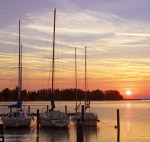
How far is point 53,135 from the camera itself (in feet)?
123

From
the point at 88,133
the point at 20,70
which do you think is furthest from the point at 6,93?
the point at 88,133

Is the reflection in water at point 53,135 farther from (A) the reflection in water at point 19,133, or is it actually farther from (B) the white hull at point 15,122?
(B) the white hull at point 15,122

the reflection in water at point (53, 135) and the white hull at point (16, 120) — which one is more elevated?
the white hull at point (16, 120)

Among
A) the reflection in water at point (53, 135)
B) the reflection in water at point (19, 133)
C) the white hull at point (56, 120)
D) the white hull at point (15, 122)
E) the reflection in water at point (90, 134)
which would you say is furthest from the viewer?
the white hull at point (15, 122)

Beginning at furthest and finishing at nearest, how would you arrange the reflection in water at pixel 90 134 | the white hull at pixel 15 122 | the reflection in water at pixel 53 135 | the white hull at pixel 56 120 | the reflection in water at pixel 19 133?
the white hull at pixel 15 122, the white hull at pixel 56 120, the reflection in water at pixel 19 133, the reflection in water at pixel 90 134, the reflection in water at pixel 53 135

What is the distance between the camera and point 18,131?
4094 centimetres

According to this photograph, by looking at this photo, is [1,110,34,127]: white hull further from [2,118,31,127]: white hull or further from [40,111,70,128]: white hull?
[40,111,70,128]: white hull

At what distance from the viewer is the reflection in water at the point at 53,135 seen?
34372 millimetres

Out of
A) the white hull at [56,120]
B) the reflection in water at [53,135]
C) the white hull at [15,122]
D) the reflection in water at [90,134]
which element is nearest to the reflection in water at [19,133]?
the white hull at [15,122]

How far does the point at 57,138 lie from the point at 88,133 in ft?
16.3

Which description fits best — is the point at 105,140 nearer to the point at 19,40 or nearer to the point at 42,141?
the point at 42,141

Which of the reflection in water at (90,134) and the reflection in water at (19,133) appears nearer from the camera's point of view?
the reflection in water at (90,134)

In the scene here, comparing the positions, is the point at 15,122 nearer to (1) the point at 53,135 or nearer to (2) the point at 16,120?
(2) the point at 16,120

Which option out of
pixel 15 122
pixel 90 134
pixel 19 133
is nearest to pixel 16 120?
pixel 15 122
